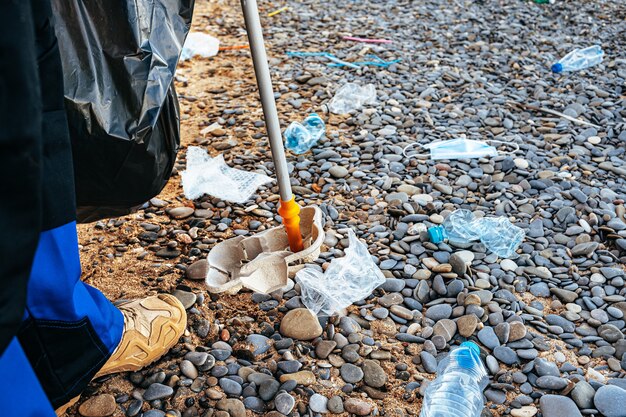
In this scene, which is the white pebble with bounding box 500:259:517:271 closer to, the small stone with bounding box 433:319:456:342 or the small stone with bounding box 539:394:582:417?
the small stone with bounding box 433:319:456:342

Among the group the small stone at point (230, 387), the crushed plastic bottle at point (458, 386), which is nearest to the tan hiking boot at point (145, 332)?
the small stone at point (230, 387)

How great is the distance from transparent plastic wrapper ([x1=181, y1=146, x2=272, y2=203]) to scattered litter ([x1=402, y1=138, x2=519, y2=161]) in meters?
1.01

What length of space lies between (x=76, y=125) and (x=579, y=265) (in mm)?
2273

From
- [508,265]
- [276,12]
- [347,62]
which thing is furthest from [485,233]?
[276,12]

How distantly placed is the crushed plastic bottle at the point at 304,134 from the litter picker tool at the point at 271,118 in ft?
4.19

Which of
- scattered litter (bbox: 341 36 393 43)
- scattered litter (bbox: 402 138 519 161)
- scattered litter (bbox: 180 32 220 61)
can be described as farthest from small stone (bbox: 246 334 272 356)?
scattered litter (bbox: 341 36 393 43)

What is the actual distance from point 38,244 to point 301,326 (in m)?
1.30

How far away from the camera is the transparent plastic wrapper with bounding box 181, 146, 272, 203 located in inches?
130

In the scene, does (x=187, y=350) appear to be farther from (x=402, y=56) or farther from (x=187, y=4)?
(x=402, y=56)


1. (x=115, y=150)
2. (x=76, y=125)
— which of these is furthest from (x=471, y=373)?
(x=76, y=125)

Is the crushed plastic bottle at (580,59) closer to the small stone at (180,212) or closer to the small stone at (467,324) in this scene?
the small stone at (467,324)

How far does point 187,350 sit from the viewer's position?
2295 millimetres

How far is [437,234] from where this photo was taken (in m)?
2.84

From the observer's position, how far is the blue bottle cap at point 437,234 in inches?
112
